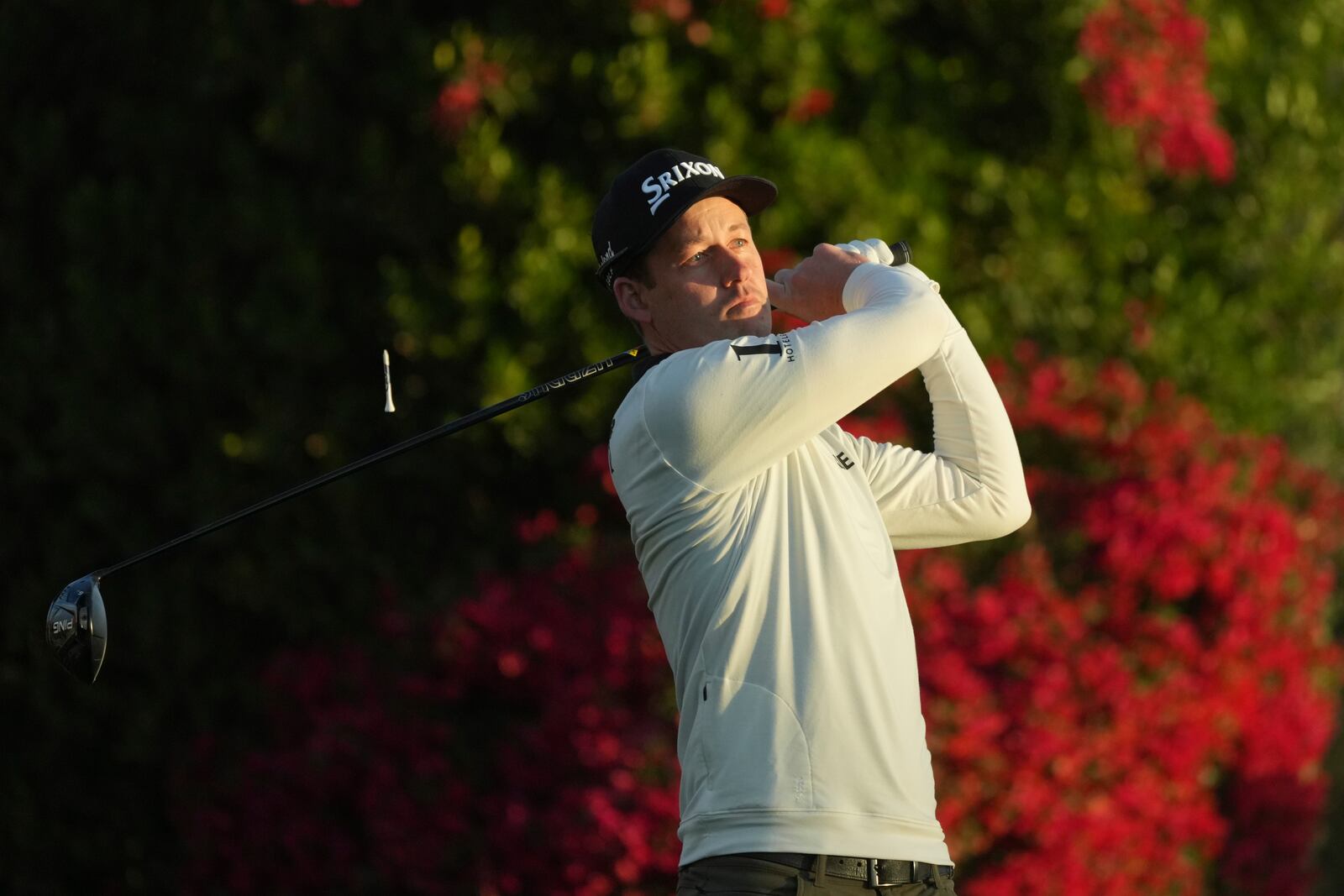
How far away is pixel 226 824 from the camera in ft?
25.4

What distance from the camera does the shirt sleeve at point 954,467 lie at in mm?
3934

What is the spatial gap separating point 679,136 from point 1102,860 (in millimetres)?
3492

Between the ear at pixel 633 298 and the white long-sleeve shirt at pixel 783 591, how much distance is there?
393 mm

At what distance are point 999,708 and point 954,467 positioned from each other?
117 inches

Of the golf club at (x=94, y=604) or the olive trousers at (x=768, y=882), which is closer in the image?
the olive trousers at (x=768, y=882)

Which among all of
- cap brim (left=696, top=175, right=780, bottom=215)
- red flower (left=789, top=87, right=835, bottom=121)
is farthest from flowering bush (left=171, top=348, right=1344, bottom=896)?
cap brim (left=696, top=175, right=780, bottom=215)

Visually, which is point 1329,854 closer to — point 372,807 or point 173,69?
point 372,807

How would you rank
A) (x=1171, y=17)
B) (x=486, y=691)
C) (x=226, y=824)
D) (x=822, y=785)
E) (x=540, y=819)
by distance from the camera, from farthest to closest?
(x=1171, y=17) < (x=226, y=824) < (x=486, y=691) < (x=540, y=819) < (x=822, y=785)

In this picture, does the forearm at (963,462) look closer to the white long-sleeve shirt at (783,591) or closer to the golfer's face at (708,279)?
the white long-sleeve shirt at (783,591)

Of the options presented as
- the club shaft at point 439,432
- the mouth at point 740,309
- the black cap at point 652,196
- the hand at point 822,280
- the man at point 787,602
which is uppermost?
the black cap at point 652,196

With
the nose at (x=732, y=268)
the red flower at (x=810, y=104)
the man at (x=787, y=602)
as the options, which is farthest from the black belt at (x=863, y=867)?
the red flower at (x=810, y=104)

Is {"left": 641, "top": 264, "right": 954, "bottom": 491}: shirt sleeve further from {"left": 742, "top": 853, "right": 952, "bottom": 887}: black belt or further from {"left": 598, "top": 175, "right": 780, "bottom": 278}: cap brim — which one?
{"left": 742, "top": 853, "right": 952, "bottom": 887}: black belt

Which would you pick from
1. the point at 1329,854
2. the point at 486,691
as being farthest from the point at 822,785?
the point at 1329,854

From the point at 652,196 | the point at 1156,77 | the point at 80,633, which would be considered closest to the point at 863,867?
the point at 652,196
